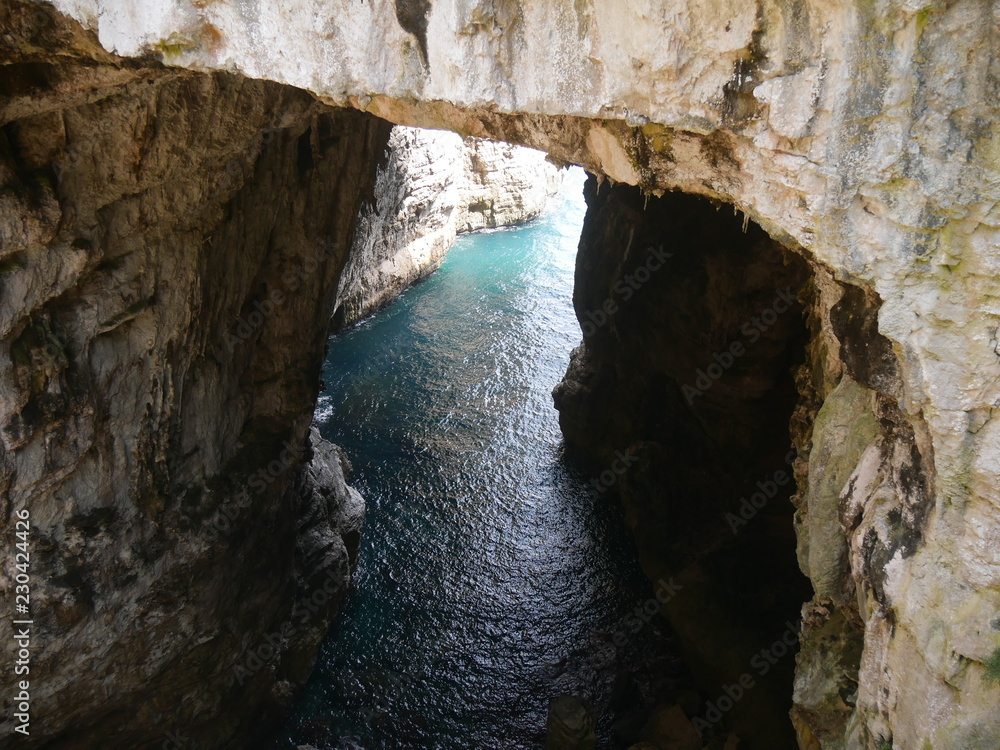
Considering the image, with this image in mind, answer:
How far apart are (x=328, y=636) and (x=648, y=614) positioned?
4.51 meters

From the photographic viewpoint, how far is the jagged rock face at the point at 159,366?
5332 mm

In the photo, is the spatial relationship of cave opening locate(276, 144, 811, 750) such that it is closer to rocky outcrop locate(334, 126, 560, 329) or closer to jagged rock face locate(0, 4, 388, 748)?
jagged rock face locate(0, 4, 388, 748)

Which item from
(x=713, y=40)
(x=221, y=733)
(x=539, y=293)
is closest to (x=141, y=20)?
(x=713, y=40)

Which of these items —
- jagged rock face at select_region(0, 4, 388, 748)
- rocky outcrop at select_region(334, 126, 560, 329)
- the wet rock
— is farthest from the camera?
rocky outcrop at select_region(334, 126, 560, 329)

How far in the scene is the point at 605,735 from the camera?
8.78 m

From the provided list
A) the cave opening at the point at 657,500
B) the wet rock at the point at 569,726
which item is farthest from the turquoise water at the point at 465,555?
the wet rock at the point at 569,726

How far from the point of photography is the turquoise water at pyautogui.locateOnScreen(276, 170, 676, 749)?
30.0 ft

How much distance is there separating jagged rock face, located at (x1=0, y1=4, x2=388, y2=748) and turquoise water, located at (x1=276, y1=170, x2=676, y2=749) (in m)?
1.37

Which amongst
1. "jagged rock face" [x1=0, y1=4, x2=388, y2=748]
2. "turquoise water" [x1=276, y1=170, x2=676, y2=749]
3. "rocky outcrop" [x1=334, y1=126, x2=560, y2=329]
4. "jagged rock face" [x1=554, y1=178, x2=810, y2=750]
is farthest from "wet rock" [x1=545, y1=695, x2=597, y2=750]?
"rocky outcrop" [x1=334, y1=126, x2=560, y2=329]

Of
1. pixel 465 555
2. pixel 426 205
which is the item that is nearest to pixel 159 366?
pixel 465 555

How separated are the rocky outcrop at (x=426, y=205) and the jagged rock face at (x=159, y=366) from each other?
21.2ft

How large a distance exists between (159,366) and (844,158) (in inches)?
229

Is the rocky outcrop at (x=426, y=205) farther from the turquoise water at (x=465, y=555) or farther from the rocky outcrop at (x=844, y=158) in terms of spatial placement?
the rocky outcrop at (x=844, y=158)

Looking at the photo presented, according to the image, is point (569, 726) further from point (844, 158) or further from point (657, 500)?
point (844, 158)
